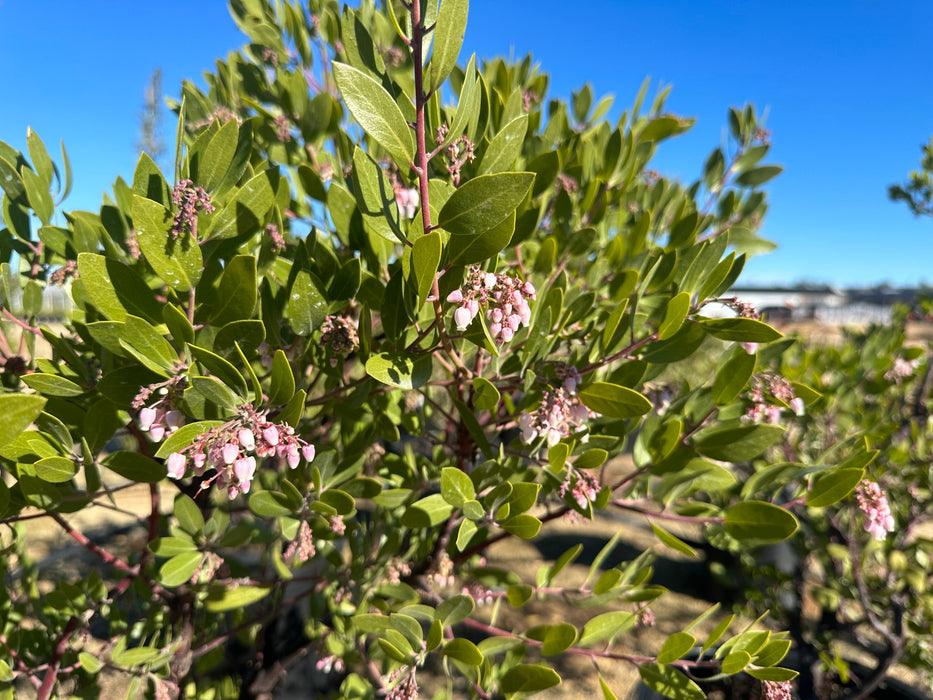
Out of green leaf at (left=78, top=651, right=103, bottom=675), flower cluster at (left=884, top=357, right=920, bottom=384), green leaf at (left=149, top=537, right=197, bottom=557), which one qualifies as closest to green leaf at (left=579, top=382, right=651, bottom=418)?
green leaf at (left=149, top=537, right=197, bottom=557)

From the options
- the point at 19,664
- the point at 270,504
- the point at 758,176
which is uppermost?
the point at 758,176

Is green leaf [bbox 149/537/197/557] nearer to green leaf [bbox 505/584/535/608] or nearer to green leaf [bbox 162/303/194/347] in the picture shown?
green leaf [bbox 162/303/194/347]

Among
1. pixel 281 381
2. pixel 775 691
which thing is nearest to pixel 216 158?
pixel 281 381

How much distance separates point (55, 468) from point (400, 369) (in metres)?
0.48

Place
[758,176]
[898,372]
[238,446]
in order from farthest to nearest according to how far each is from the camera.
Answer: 1. [898,372]
2. [758,176]
3. [238,446]

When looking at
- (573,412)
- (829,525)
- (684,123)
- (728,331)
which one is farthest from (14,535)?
(829,525)

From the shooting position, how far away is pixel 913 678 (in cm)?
268

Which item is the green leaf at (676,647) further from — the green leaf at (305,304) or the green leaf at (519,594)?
the green leaf at (305,304)

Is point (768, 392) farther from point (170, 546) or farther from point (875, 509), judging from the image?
point (170, 546)

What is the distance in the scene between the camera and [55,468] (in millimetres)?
731

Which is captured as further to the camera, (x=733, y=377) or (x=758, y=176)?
(x=758, y=176)

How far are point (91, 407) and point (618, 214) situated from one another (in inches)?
44.6

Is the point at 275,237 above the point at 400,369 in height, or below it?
above

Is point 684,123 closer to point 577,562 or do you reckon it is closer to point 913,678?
point 913,678
